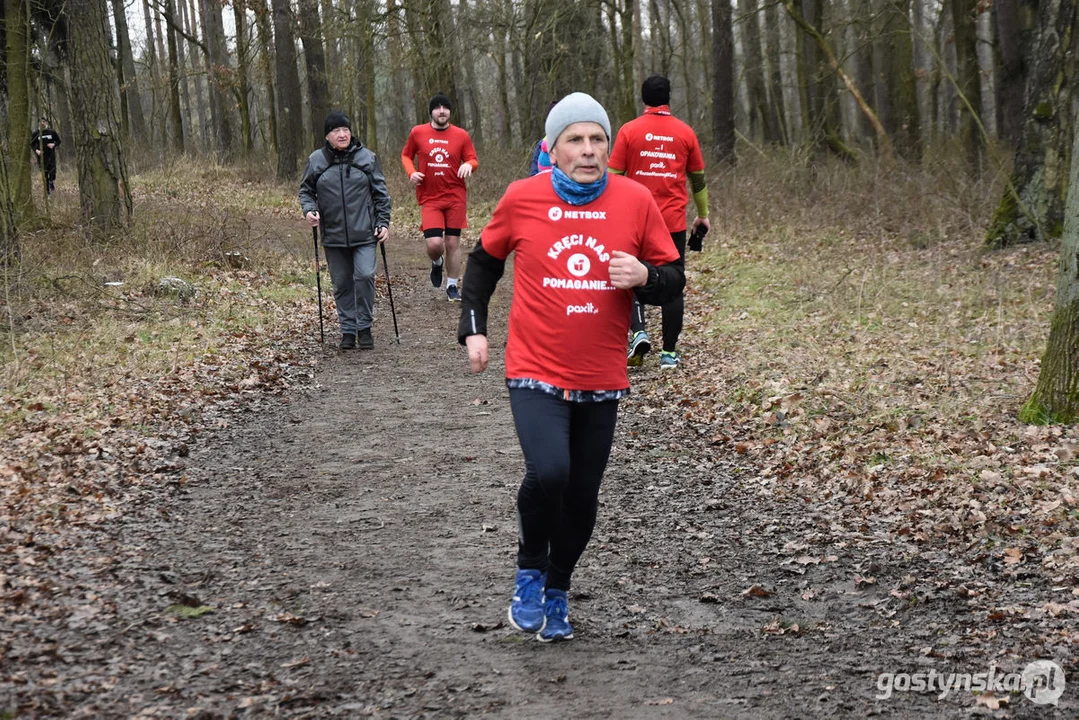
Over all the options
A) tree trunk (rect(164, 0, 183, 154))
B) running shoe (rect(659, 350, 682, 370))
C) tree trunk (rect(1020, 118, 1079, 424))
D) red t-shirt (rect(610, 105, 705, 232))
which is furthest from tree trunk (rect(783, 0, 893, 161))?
tree trunk (rect(164, 0, 183, 154))

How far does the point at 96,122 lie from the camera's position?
1527 cm

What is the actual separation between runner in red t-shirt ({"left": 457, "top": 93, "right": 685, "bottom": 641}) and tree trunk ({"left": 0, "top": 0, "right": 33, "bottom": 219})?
1250 centimetres

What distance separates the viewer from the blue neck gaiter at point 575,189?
161 inches

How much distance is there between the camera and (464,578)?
207 inches

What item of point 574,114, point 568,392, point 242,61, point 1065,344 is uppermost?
point 242,61

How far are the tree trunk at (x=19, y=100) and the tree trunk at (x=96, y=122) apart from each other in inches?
25.6

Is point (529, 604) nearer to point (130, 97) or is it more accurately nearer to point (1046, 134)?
point (1046, 134)

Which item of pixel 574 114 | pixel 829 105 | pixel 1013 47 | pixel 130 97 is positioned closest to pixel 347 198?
pixel 574 114

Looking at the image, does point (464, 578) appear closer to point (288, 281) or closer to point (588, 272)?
point (588, 272)

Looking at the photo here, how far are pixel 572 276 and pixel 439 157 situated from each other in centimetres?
949

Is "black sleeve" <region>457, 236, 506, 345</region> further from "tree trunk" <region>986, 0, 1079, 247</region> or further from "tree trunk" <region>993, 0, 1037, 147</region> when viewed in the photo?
"tree trunk" <region>993, 0, 1037, 147</region>

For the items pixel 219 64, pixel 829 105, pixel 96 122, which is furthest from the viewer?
pixel 219 64

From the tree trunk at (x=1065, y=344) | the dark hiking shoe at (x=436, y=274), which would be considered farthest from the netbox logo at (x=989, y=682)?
the dark hiking shoe at (x=436, y=274)

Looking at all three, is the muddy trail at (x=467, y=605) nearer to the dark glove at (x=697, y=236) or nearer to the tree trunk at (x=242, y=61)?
the dark glove at (x=697, y=236)
